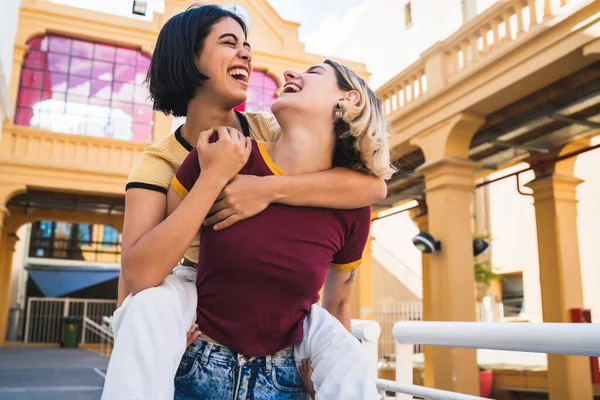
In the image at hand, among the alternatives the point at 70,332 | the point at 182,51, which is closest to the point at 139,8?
the point at 70,332

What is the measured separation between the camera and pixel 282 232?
44.4 inches

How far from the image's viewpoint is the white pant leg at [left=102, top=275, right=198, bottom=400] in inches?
36.6

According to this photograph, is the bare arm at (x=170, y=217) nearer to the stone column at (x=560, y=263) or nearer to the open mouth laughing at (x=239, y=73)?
the open mouth laughing at (x=239, y=73)

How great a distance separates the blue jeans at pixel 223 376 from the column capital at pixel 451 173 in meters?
6.31

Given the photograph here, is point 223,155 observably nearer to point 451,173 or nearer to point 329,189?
point 329,189

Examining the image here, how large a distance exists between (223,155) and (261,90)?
1247 cm

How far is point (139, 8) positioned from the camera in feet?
40.6

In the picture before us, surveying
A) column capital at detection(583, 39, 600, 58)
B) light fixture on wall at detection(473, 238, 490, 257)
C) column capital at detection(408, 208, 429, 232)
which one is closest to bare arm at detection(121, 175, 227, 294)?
column capital at detection(583, 39, 600, 58)

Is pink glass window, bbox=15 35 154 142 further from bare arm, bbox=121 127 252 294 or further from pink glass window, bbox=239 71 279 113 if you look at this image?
bare arm, bbox=121 127 252 294

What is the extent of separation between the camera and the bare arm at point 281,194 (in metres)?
1.11

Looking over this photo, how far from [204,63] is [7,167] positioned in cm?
1121

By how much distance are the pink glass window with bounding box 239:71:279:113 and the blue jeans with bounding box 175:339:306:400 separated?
1202 centimetres

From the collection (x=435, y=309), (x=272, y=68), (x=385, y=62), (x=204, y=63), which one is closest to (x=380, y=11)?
(x=385, y=62)

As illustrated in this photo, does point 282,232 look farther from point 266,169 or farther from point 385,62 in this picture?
point 385,62
